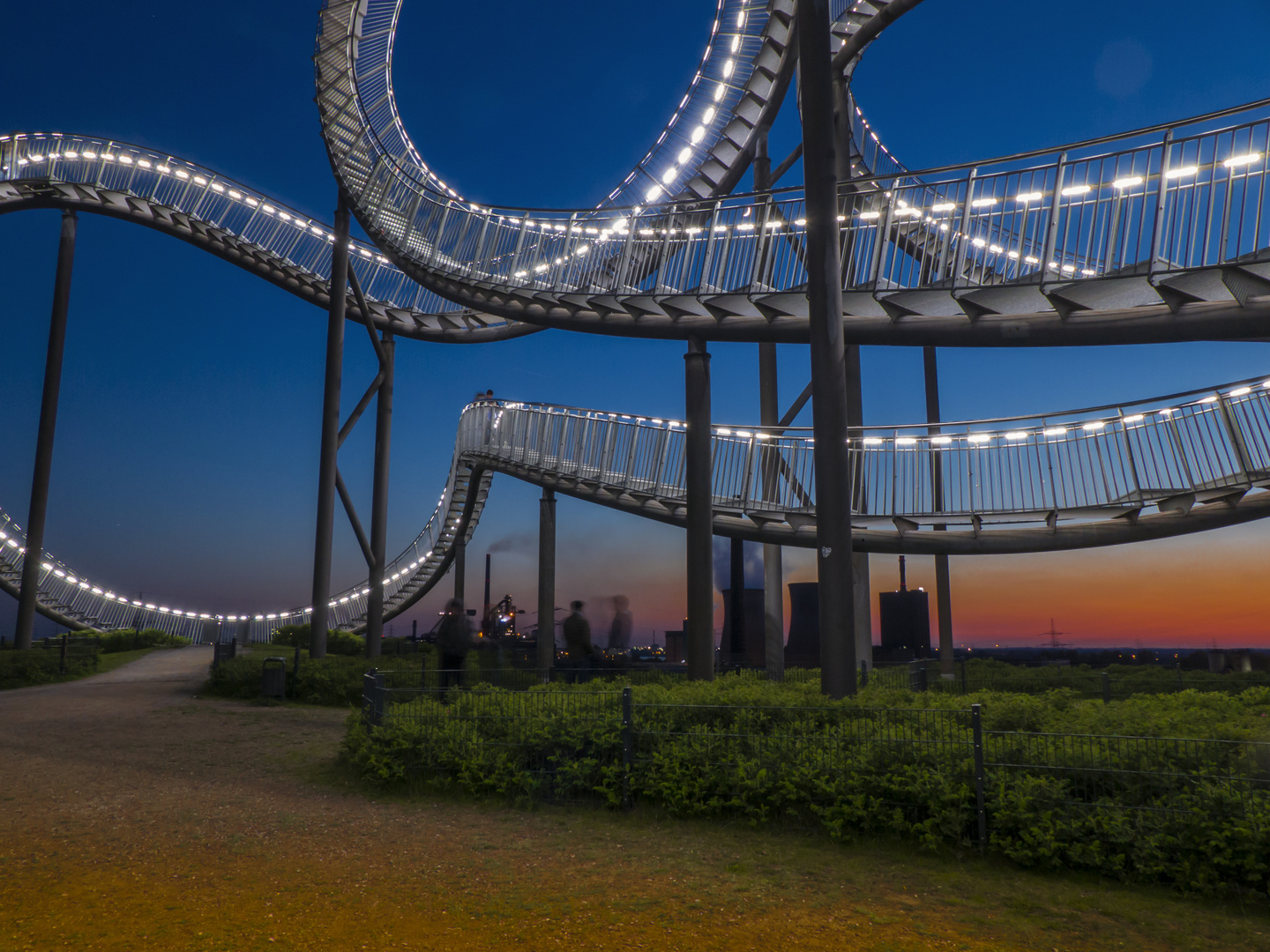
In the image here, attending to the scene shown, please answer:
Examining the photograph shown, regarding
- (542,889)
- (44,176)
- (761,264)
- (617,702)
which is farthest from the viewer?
Result: (44,176)

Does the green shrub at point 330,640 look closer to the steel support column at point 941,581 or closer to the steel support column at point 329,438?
the steel support column at point 329,438

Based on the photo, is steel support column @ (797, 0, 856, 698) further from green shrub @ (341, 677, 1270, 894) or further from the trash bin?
the trash bin

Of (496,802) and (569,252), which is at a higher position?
(569,252)

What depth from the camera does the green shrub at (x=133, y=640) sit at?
91.1 ft

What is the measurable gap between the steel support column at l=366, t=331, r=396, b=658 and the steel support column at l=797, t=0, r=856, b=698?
1432 centimetres

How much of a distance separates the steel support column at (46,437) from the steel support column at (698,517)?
18619mm

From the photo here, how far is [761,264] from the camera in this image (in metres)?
13.1

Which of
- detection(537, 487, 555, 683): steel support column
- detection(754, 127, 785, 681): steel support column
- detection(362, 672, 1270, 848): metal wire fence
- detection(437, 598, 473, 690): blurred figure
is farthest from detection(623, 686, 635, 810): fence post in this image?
Result: detection(537, 487, 555, 683): steel support column

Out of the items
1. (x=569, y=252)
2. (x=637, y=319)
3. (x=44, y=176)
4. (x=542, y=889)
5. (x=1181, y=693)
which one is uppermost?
(x=44, y=176)

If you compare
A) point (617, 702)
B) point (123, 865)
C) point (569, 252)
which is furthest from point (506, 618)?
point (123, 865)

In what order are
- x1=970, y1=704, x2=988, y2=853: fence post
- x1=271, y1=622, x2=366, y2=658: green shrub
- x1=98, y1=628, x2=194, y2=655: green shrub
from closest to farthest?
x1=970, y1=704, x2=988, y2=853: fence post
x1=271, y1=622, x2=366, y2=658: green shrub
x1=98, y1=628, x2=194, y2=655: green shrub

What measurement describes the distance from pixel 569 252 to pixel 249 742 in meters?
10.3

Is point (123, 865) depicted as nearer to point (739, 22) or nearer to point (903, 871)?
point (903, 871)

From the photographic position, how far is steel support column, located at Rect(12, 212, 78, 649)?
2169 cm
